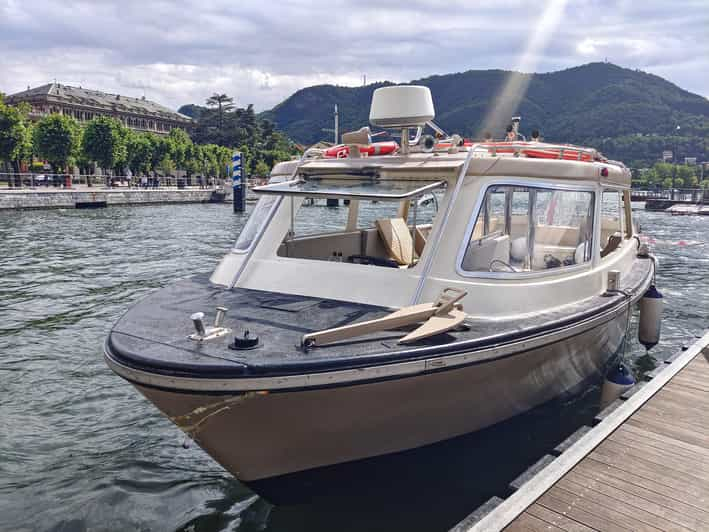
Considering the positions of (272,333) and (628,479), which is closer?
(628,479)

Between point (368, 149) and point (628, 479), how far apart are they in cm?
409

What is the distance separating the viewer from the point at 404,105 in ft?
19.7

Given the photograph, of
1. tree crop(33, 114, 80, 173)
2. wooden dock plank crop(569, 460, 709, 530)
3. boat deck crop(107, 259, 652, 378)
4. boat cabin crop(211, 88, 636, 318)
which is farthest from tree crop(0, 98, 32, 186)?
wooden dock plank crop(569, 460, 709, 530)

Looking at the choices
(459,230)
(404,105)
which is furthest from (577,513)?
(404,105)

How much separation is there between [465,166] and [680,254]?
1931 cm

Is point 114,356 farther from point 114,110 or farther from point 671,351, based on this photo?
point 114,110

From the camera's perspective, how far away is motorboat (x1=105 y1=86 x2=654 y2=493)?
12.7 feet

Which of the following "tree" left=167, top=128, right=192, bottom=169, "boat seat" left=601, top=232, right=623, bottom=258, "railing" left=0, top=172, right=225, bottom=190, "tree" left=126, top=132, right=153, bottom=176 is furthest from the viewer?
"tree" left=167, top=128, right=192, bottom=169

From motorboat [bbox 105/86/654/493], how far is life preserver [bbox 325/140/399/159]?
2cm

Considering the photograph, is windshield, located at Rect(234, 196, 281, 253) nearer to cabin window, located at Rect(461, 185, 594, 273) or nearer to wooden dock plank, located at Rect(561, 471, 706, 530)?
cabin window, located at Rect(461, 185, 594, 273)

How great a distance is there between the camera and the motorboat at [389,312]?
3.88 meters

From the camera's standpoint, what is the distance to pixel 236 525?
15.1 feet

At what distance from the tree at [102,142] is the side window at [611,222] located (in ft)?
191

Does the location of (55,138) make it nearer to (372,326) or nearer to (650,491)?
(372,326)
